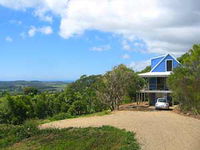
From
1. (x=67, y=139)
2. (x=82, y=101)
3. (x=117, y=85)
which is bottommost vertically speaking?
(x=67, y=139)

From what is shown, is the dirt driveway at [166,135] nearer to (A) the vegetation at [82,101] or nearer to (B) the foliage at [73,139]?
(B) the foliage at [73,139]

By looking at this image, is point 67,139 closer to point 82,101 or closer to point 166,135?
point 166,135

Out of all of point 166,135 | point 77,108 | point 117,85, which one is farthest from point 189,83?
point 77,108

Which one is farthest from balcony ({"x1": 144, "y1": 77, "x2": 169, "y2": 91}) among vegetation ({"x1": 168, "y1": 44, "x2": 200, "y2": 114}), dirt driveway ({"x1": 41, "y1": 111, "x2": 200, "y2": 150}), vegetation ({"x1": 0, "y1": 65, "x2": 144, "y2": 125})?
dirt driveway ({"x1": 41, "y1": 111, "x2": 200, "y2": 150})

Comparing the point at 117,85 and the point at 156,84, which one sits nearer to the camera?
the point at 117,85

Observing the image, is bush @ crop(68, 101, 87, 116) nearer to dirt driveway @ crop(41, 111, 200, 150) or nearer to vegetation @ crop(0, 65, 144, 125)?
vegetation @ crop(0, 65, 144, 125)

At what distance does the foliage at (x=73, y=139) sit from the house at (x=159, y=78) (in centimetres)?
2138

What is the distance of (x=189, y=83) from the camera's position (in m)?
28.5

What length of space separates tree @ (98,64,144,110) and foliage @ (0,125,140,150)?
46.1 feet

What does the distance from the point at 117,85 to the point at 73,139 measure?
673 inches

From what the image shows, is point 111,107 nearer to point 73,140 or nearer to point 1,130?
point 1,130

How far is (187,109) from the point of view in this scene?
96.6 feet

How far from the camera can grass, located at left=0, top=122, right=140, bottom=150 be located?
15336mm

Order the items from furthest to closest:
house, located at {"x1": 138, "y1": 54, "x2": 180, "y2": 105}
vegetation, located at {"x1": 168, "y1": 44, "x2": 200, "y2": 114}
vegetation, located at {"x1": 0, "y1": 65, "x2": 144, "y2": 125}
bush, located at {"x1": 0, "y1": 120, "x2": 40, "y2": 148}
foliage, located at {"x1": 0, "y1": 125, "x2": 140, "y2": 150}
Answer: house, located at {"x1": 138, "y1": 54, "x2": 180, "y2": 105}, vegetation, located at {"x1": 0, "y1": 65, "x2": 144, "y2": 125}, vegetation, located at {"x1": 168, "y1": 44, "x2": 200, "y2": 114}, bush, located at {"x1": 0, "y1": 120, "x2": 40, "y2": 148}, foliage, located at {"x1": 0, "y1": 125, "x2": 140, "y2": 150}
